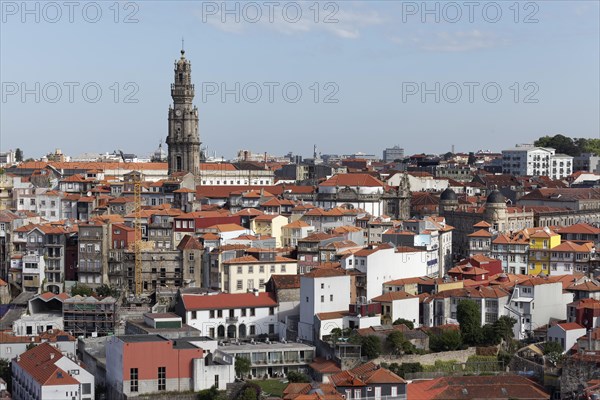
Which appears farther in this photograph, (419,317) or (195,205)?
(195,205)

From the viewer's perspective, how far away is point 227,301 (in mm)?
43031

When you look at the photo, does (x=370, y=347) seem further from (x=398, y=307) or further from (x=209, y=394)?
(x=209, y=394)

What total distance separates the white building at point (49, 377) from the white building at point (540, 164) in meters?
67.3

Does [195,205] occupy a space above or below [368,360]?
above

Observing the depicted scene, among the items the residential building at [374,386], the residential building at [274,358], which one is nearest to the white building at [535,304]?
the residential building at [274,358]

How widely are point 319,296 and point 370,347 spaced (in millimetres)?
3451

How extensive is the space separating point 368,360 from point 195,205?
23779 mm

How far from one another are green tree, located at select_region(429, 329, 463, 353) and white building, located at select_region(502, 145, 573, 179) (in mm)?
60018

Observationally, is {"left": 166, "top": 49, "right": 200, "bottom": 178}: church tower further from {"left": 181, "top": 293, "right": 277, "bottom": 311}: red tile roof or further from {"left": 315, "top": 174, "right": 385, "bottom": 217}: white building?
{"left": 181, "top": 293, "right": 277, "bottom": 311}: red tile roof

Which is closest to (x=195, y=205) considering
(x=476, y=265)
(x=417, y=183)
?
(x=476, y=265)

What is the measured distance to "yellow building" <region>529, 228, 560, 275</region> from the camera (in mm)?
52750

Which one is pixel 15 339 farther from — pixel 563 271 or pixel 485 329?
pixel 563 271

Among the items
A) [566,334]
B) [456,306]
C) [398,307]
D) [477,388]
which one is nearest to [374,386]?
[477,388]

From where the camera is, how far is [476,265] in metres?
50.0
